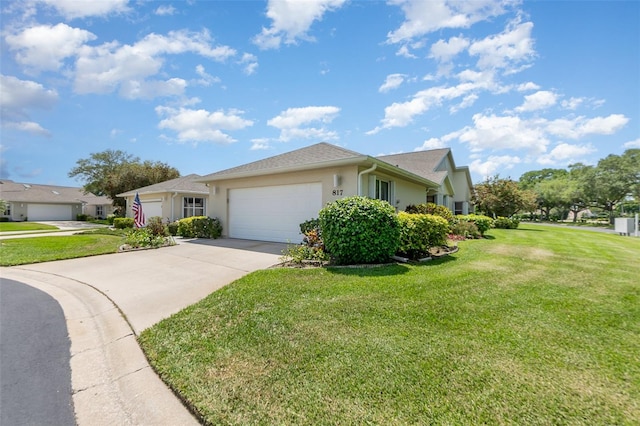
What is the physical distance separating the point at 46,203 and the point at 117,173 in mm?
16871

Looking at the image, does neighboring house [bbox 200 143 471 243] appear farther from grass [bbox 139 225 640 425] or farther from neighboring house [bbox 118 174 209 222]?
neighboring house [bbox 118 174 209 222]

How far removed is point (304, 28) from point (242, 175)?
20.4 feet

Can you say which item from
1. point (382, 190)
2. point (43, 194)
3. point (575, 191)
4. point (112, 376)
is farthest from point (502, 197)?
point (43, 194)

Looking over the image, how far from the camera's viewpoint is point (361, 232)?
20.5 feet

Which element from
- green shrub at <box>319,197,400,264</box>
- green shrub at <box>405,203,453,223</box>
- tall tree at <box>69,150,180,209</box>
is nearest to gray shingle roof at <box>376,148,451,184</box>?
green shrub at <box>405,203,453,223</box>

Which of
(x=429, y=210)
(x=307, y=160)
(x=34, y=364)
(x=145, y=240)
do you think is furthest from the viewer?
(x=429, y=210)

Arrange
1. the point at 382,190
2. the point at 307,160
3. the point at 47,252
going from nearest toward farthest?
1. the point at 47,252
2. the point at 307,160
3. the point at 382,190

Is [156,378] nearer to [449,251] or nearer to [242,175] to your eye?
[449,251]

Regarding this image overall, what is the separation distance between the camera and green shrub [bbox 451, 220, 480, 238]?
40.9 ft

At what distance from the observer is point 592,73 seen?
29.7 ft

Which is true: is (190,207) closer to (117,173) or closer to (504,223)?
(117,173)

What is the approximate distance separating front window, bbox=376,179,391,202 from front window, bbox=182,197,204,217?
14.4 metres

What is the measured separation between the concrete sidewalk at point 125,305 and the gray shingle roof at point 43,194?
3506 cm

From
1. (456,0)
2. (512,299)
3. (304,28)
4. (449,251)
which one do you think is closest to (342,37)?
(304,28)
